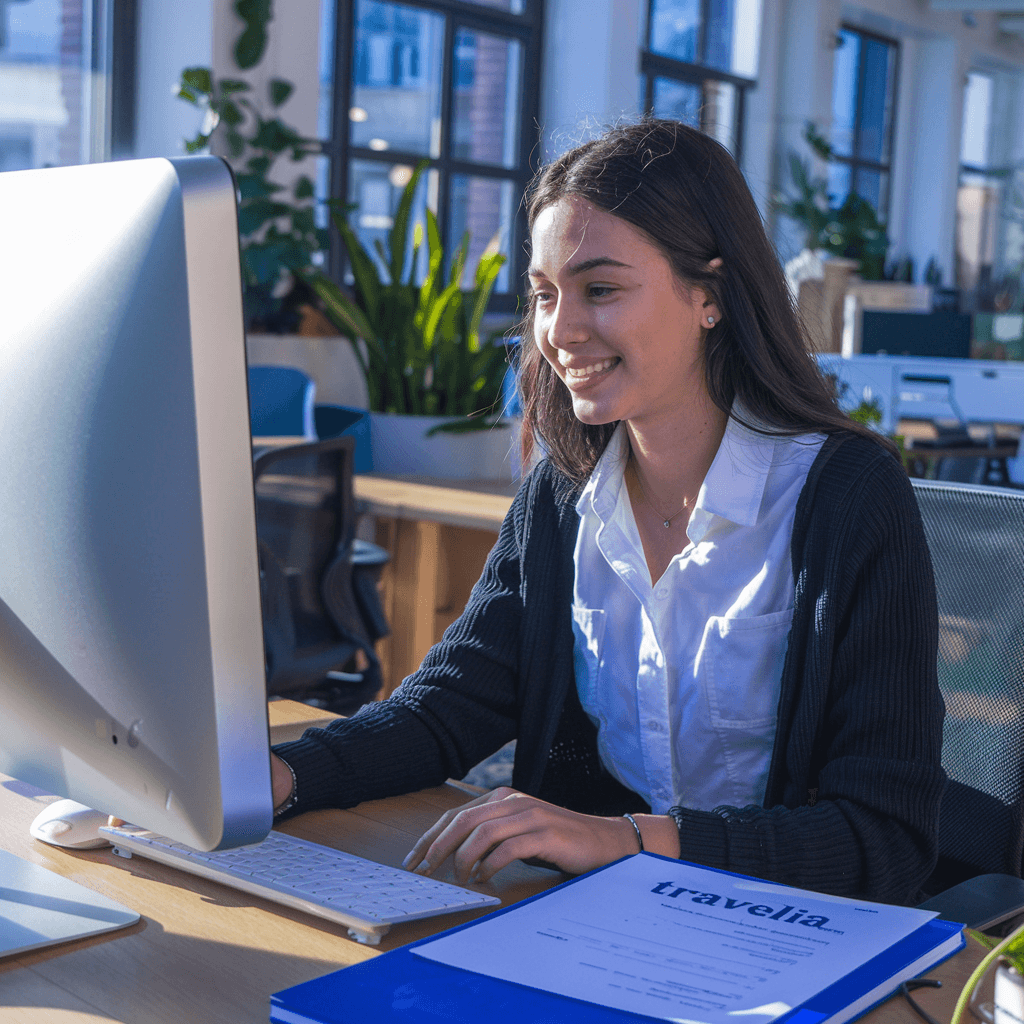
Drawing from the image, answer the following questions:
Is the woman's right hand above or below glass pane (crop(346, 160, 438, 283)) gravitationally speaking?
below

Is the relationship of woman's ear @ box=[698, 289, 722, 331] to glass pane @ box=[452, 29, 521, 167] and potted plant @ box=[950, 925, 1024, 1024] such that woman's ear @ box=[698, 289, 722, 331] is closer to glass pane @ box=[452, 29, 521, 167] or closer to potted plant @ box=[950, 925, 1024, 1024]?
potted plant @ box=[950, 925, 1024, 1024]

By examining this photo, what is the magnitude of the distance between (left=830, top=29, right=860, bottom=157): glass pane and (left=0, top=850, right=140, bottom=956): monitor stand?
9.95 meters

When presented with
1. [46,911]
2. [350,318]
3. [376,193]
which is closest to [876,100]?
[376,193]

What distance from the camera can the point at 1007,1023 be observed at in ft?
1.95

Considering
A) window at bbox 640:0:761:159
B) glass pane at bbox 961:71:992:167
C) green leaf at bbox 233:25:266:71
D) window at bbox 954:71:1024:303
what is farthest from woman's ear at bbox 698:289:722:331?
glass pane at bbox 961:71:992:167

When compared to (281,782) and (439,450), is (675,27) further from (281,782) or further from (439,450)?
(281,782)

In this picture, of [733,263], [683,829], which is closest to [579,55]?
[733,263]

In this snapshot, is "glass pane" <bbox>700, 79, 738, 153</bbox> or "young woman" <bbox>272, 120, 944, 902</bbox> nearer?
"young woman" <bbox>272, 120, 944, 902</bbox>

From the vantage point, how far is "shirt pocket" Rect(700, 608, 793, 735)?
121cm

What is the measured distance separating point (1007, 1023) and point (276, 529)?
2.10 meters

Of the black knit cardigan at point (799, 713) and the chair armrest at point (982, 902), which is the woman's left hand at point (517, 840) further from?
the chair armrest at point (982, 902)

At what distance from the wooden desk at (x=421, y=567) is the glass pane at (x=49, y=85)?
2.39 m

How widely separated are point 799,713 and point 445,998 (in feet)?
1.84

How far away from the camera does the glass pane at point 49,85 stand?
4734 millimetres
